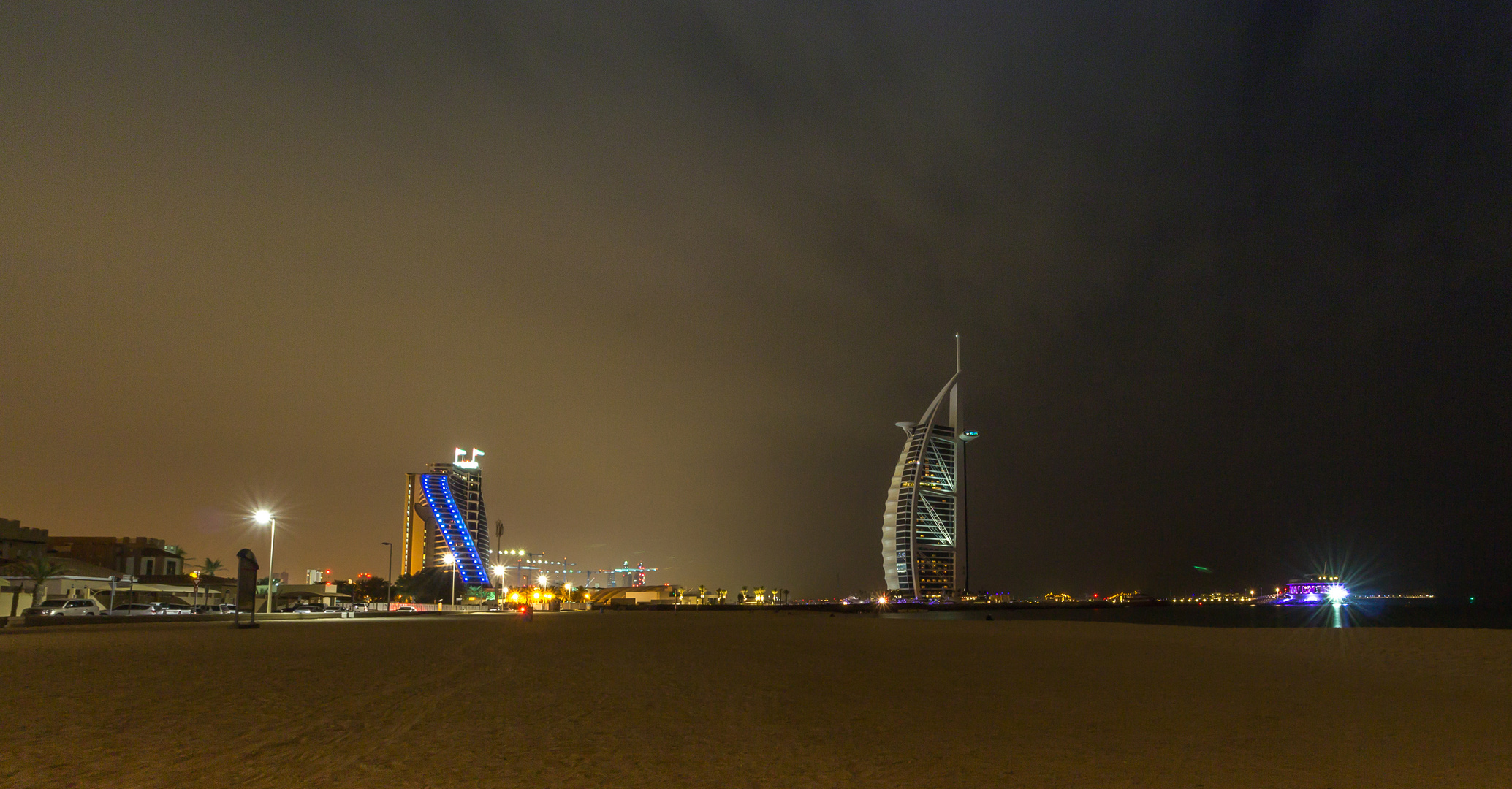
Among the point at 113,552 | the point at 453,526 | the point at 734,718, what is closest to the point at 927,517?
the point at 453,526

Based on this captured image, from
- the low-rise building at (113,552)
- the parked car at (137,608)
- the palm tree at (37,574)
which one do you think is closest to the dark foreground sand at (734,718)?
the palm tree at (37,574)

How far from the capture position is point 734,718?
1135cm

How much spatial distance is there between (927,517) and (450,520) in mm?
83716

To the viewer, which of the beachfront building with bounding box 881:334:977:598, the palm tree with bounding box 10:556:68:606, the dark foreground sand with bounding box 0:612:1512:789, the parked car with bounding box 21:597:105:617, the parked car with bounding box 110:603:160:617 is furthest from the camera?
the beachfront building with bounding box 881:334:977:598

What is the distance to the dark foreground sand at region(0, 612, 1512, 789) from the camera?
7.88 meters

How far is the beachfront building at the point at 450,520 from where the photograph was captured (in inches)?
5940

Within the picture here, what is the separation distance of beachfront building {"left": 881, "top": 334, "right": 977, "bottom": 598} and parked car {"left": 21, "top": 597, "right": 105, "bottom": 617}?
373 feet

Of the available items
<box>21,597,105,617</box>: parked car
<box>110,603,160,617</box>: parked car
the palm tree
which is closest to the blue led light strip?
<box>21,597,105,617</box>: parked car

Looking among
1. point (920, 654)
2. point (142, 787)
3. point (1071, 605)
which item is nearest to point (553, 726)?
point (142, 787)

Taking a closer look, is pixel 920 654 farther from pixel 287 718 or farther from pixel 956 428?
Answer: pixel 956 428

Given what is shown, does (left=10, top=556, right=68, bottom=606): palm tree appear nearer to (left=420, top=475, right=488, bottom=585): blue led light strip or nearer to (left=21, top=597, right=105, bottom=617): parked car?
(left=21, top=597, right=105, bottom=617): parked car

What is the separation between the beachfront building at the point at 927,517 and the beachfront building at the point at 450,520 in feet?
242

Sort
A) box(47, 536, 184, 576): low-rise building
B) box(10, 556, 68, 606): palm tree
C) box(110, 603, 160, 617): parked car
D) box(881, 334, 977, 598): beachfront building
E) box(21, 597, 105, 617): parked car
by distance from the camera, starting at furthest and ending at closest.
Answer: box(881, 334, 977, 598): beachfront building → box(47, 536, 184, 576): low-rise building → box(110, 603, 160, 617): parked car → box(10, 556, 68, 606): palm tree → box(21, 597, 105, 617): parked car

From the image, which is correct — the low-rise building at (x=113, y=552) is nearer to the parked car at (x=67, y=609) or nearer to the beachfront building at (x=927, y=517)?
the parked car at (x=67, y=609)
